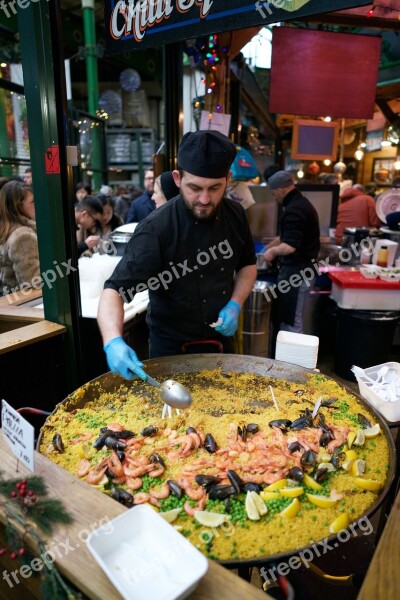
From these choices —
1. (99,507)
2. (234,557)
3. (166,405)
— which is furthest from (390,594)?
(166,405)

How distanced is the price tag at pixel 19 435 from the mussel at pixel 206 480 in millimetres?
607

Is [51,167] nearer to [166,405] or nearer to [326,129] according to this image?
[166,405]

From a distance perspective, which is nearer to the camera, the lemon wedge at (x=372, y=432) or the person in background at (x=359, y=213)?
the lemon wedge at (x=372, y=432)

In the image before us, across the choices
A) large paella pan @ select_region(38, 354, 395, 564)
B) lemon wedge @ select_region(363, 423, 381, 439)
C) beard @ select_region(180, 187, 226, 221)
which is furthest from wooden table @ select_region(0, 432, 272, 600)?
beard @ select_region(180, 187, 226, 221)

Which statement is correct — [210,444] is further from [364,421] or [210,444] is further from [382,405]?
[382,405]

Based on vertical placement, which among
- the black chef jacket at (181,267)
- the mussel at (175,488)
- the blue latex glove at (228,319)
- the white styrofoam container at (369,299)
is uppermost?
the black chef jacket at (181,267)

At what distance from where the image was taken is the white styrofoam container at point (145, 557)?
0.92 metres

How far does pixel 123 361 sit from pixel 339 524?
3.70 feet

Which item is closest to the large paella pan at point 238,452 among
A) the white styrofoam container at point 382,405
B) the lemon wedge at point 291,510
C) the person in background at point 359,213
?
the lemon wedge at point 291,510

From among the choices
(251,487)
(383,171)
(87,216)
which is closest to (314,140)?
(87,216)

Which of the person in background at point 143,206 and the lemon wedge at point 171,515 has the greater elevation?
the person in background at point 143,206

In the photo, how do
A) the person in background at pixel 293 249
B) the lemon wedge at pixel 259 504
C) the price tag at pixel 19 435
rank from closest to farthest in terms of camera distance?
the price tag at pixel 19 435 < the lemon wedge at pixel 259 504 < the person in background at pixel 293 249

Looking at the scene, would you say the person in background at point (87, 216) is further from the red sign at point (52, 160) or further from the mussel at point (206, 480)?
the mussel at point (206, 480)

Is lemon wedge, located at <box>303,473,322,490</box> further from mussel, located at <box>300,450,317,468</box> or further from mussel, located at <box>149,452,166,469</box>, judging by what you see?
mussel, located at <box>149,452,166,469</box>
